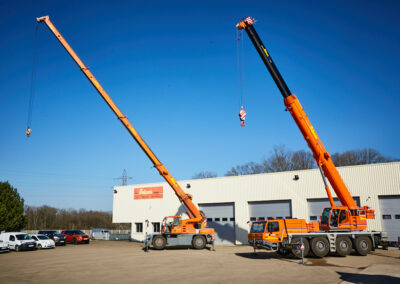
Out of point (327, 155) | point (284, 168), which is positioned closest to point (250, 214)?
point (327, 155)

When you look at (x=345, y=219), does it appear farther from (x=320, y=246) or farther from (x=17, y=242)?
(x=17, y=242)

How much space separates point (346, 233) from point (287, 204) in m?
10.5

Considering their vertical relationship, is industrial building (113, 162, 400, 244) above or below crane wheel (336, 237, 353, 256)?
above

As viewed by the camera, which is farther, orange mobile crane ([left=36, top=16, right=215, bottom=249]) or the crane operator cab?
orange mobile crane ([left=36, top=16, right=215, bottom=249])

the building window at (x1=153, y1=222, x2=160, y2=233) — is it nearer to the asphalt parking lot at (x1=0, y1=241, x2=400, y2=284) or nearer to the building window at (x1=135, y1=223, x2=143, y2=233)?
the building window at (x1=135, y1=223, x2=143, y2=233)

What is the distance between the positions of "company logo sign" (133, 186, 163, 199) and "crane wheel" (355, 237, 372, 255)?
71.7 feet

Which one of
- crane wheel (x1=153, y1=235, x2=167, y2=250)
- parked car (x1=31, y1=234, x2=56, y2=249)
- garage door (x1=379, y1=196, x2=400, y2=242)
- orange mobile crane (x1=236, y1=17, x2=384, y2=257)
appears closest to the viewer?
orange mobile crane (x1=236, y1=17, x2=384, y2=257)

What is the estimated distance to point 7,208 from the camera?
136 ft

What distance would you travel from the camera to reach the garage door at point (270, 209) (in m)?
29.6

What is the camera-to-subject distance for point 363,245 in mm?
19438

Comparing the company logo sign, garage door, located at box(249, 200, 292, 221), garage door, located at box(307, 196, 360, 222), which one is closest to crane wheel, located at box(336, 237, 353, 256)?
garage door, located at box(307, 196, 360, 222)

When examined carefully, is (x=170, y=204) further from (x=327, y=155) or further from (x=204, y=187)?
(x=327, y=155)

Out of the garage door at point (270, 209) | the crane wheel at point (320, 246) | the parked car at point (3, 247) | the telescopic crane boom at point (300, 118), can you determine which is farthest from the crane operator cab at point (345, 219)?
the parked car at point (3, 247)

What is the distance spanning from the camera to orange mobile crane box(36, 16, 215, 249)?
24.6m
